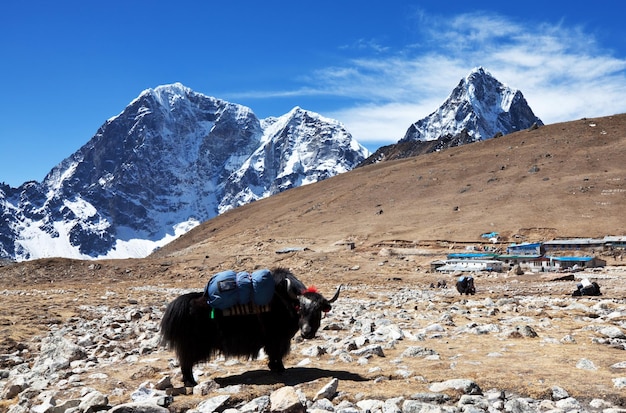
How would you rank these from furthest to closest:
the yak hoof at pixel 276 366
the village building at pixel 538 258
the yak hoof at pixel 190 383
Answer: the village building at pixel 538 258 < the yak hoof at pixel 276 366 < the yak hoof at pixel 190 383

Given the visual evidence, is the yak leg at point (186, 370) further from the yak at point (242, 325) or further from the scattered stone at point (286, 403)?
the scattered stone at point (286, 403)

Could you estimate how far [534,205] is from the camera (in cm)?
5344

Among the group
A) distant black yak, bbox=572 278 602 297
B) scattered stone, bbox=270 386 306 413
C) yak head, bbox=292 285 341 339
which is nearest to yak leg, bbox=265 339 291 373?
yak head, bbox=292 285 341 339

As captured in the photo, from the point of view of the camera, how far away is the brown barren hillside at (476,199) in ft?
160

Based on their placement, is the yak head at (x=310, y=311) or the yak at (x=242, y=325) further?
the yak at (x=242, y=325)

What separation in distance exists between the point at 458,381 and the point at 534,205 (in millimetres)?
51335

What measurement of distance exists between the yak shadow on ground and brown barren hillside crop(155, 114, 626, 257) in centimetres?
4051

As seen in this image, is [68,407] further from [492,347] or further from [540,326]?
[540,326]

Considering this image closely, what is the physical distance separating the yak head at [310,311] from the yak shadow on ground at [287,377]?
1.73ft

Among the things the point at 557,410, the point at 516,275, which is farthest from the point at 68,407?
the point at 516,275

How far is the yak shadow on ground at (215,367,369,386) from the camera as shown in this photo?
7.05 metres

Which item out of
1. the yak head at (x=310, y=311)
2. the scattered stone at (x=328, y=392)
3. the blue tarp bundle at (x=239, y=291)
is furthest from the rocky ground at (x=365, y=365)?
the blue tarp bundle at (x=239, y=291)

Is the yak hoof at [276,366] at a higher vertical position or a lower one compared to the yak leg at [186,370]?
lower

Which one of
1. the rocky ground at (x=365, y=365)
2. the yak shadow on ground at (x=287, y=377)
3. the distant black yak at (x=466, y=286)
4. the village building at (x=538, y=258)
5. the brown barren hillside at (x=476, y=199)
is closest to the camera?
the rocky ground at (x=365, y=365)
